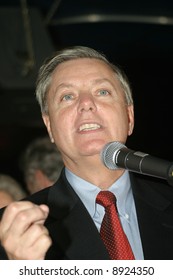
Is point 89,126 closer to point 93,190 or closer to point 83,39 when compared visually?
point 93,190

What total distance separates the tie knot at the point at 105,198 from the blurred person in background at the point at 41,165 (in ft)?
5.12

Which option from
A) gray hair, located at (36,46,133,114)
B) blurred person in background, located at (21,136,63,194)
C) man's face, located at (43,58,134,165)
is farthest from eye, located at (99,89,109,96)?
blurred person in background, located at (21,136,63,194)

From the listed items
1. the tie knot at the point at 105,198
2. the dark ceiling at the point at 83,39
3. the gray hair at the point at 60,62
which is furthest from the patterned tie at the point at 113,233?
the dark ceiling at the point at 83,39

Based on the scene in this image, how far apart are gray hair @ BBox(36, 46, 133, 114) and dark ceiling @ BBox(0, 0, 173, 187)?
2.81m

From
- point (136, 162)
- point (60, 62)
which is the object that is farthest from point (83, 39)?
point (136, 162)

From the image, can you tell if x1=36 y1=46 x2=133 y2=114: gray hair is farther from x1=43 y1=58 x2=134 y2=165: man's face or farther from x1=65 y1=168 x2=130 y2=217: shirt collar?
x1=65 y1=168 x2=130 y2=217: shirt collar

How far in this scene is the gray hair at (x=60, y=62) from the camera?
2.43 metres

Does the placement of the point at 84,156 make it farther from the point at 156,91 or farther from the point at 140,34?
the point at 156,91

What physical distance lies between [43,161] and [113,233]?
1.82 meters

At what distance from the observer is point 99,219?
2.10 meters

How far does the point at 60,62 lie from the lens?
95.4 inches

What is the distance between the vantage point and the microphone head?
173 centimetres

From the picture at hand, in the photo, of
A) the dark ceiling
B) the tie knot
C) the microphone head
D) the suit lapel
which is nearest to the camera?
the microphone head
